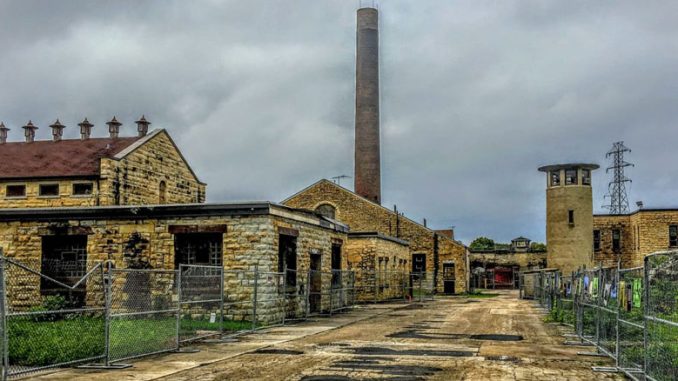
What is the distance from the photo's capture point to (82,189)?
120ft

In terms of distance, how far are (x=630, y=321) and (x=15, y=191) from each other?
106ft

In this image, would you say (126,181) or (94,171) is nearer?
(94,171)

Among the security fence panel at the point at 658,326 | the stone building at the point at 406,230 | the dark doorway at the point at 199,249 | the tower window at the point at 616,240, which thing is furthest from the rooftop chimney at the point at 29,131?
the tower window at the point at 616,240

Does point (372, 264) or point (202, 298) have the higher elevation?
point (372, 264)

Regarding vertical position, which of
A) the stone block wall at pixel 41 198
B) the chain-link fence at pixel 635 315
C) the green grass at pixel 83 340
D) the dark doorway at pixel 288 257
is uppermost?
the stone block wall at pixel 41 198

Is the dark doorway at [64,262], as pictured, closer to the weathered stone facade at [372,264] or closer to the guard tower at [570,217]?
the weathered stone facade at [372,264]

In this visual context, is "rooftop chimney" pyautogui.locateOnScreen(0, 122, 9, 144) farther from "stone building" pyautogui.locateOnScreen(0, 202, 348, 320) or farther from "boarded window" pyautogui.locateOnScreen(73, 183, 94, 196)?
"stone building" pyautogui.locateOnScreen(0, 202, 348, 320)

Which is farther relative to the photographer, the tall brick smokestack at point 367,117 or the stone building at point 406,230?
the tall brick smokestack at point 367,117

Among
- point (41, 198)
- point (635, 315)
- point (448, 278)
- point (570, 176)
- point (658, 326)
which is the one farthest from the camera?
point (448, 278)

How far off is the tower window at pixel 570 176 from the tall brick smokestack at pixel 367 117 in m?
13.8

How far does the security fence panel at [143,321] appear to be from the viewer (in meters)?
14.4

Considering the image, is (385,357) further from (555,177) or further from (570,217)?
(555,177)

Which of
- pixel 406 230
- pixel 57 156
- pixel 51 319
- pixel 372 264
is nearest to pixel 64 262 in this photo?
pixel 51 319

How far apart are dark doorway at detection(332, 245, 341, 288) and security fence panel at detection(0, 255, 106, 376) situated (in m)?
9.32
